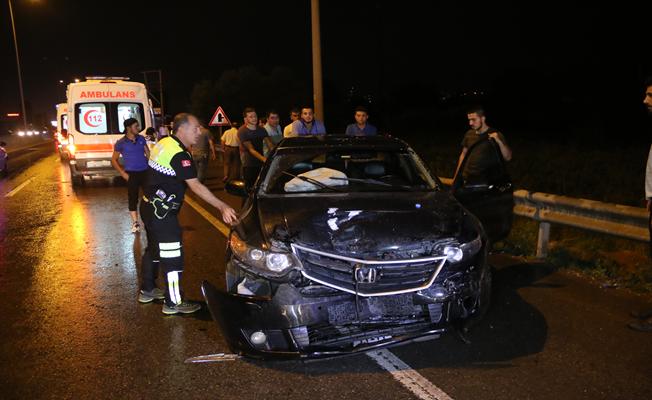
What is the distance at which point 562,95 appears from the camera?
4616 centimetres

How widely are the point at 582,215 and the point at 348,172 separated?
256cm

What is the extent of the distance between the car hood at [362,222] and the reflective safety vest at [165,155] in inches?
29.8

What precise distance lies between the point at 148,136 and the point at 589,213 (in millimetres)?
10631

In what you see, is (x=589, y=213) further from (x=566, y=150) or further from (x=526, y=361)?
(x=566, y=150)

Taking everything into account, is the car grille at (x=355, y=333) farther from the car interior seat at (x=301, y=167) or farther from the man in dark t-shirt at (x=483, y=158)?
the man in dark t-shirt at (x=483, y=158)

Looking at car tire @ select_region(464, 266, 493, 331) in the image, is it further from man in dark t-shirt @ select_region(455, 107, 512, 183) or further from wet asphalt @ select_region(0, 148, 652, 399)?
man in dark t-shirt @ select_region(455, 107, 512, 183)

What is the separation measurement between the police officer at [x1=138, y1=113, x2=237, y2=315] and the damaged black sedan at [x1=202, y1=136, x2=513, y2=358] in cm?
68

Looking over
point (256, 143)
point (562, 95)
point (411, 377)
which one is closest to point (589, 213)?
point (411, 377)

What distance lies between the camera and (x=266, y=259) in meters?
3.65

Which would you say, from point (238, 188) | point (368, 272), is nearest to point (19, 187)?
point (238, 188)

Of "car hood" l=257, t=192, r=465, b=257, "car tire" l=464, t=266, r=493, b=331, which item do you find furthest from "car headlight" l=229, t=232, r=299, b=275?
"car tire" l=464, t=266, r=493, b=331

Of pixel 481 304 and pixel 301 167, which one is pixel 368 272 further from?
pixel 301 167

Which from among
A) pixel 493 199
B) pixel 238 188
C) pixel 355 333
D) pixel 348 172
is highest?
pixel 348 172

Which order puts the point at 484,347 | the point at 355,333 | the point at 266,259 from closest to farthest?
the point at 355,333, the point at 266,259, the point at 484,347
